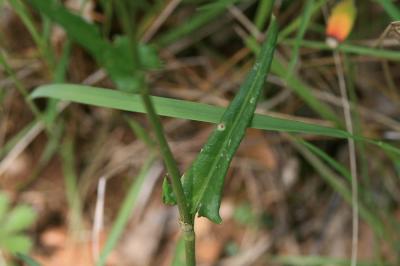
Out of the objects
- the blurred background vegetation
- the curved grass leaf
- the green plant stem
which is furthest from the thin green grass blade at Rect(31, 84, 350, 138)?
the blurred background vegetation

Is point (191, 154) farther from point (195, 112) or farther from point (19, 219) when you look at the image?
point (195, 112)

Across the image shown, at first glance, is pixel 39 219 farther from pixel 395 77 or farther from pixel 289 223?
pixel 395 77

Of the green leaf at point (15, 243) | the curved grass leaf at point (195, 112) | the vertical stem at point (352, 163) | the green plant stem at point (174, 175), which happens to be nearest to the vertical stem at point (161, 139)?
the green plant stem at point (174, 175)

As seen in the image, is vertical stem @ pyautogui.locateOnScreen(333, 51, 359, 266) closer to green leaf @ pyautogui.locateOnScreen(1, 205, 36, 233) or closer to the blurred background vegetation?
the blurred background vegetation

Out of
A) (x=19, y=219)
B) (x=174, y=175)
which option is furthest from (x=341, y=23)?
(x=19, y=219)

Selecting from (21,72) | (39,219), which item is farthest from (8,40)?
(39,219)

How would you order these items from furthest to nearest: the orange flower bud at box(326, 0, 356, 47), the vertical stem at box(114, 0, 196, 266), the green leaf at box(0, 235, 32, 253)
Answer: the green leaf at box(0, 235, 32, 253)
the orange flower bud at box(326, 0, 356, 47)
the vertical stem at box(114, 0, 196, 266)
